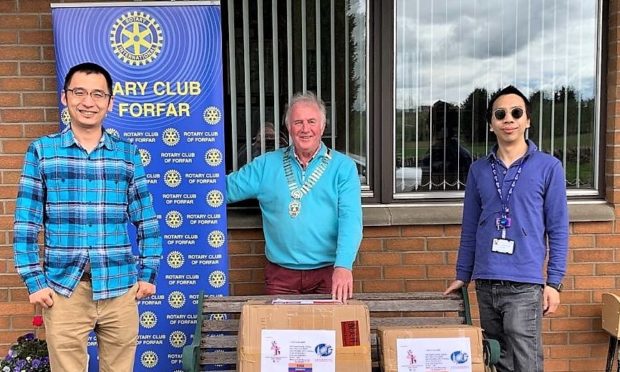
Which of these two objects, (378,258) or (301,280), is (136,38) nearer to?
(301,280)

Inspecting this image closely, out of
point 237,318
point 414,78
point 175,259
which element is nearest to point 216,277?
point 175,259

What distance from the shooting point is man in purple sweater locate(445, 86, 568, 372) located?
280 centimetres

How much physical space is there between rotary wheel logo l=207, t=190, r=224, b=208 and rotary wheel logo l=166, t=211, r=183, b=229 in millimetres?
179

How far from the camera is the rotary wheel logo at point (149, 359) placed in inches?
133

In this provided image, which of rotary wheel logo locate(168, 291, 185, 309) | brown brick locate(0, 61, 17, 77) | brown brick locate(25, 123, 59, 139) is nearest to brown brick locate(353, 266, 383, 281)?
rotary wheel logo locate(168, 291, 185, 309)

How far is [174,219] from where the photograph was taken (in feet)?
11.0

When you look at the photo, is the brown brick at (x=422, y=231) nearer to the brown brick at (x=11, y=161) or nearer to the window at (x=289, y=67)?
the window at (x=289, y=67)

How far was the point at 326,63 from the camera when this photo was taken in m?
3.97

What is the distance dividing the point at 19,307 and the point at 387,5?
2883 millimetres

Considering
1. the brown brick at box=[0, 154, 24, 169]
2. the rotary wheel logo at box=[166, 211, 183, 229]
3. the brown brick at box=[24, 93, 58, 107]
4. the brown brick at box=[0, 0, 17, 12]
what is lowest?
A: the rotary wheel logo at box=[166, 211, 183, 229]

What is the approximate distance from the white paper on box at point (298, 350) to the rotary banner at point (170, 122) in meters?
0.87

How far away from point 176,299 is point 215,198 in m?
0.59

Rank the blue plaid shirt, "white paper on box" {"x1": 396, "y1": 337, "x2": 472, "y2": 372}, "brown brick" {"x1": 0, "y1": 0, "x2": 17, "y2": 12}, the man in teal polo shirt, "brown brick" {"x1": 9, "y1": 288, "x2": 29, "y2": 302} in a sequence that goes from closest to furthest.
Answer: the blue plaid shirt < "white paper on box" {"x1": 396, "y1": 337, "x2": 472, "y2": 372} < the man in teal polo shirt < "brown brick" {"x1": 0, "y1": 0, "x2": 17, "y2": 12} < "brown brick" {"x1": 9, "y1": 288, "x2": 29, "y2": 302}

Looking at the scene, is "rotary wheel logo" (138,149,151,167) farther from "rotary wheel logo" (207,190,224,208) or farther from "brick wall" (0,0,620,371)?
"brick wall" (0,0,620,371)
